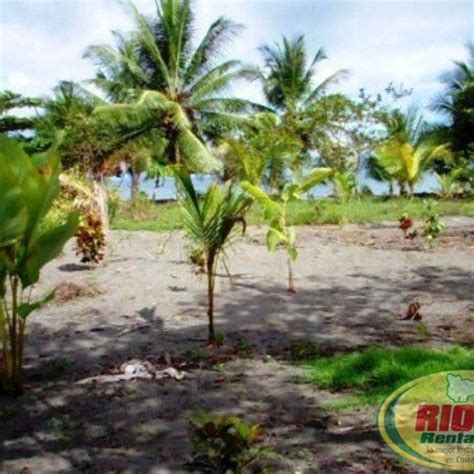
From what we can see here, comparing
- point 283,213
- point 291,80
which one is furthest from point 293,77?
point 283,213

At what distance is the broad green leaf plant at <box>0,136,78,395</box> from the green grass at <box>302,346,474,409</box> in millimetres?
1937

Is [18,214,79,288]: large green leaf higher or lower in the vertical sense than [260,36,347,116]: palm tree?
lower

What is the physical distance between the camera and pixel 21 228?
3.27m

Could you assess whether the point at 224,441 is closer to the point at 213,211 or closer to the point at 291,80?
the point at 213,211

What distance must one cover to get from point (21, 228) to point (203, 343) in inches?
82.3

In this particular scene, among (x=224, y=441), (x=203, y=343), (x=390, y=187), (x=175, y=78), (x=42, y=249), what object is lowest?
(x=203, y=343)

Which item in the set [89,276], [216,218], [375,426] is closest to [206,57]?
[89,276]

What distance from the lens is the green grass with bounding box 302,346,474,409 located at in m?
3.52

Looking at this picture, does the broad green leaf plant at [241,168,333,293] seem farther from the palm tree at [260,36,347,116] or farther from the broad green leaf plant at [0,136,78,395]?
the palm tree at [260,36,347,116]

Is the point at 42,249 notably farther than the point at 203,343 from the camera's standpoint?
No

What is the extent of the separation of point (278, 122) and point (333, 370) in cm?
1766

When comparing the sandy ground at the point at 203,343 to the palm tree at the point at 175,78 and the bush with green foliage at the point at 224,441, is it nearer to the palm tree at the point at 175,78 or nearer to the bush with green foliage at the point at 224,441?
the bush with green foliage at the point at 224,441

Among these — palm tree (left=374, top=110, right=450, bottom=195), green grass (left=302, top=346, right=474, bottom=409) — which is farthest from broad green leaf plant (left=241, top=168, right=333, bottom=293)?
palm tree (left=374, top=110, right=450, bottom=195)

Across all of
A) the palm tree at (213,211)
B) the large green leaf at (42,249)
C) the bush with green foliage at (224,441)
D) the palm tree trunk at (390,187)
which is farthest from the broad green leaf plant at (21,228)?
the palm tree trunk at (390,187)
